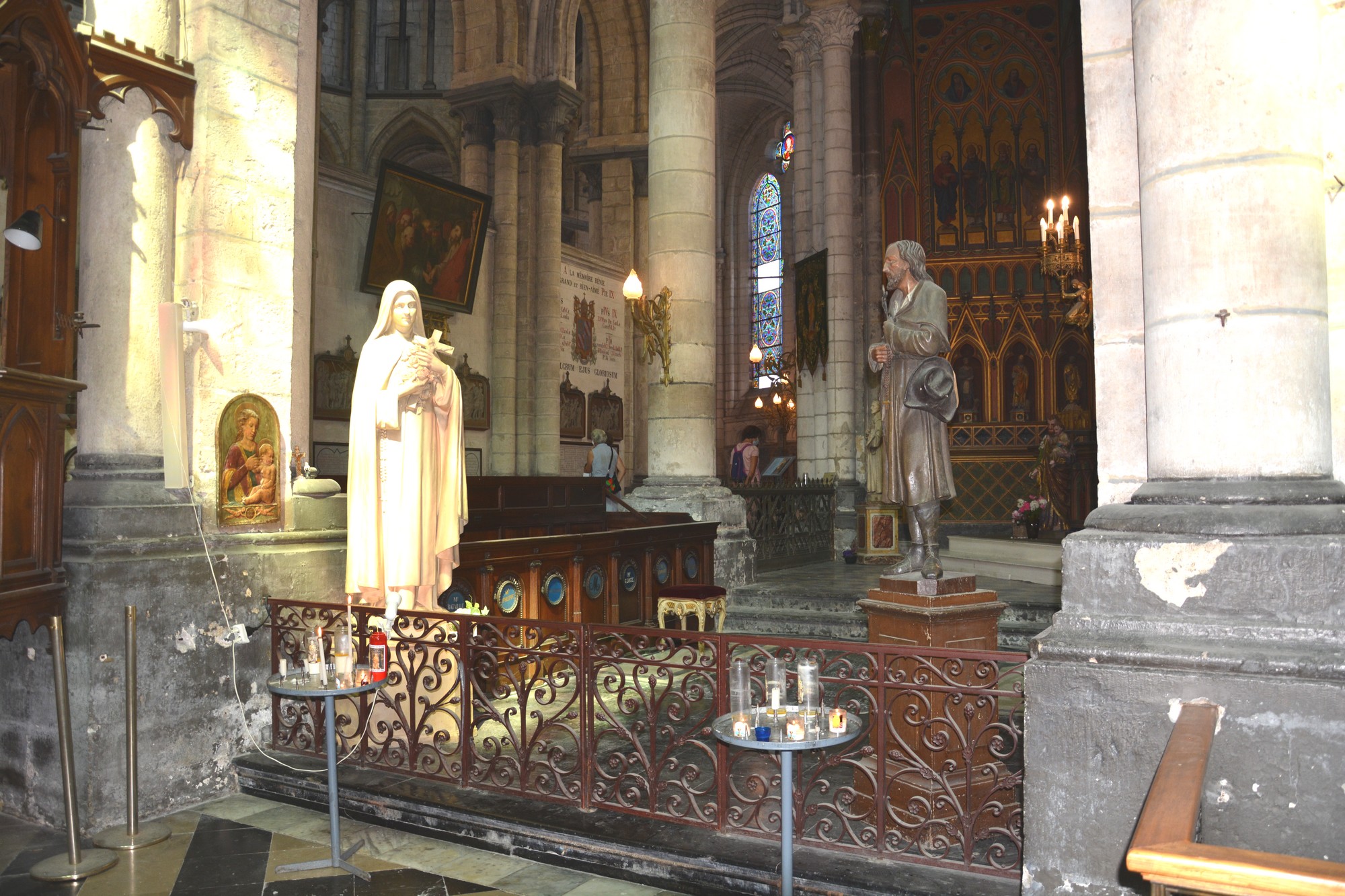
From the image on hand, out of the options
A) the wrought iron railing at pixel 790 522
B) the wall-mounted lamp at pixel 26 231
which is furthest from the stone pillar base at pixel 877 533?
the wall-mounted lamp at pixel 26 231

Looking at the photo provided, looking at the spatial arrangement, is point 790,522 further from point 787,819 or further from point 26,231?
point 26,231

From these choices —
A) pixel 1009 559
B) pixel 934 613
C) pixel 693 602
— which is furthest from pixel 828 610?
pixel 934 613

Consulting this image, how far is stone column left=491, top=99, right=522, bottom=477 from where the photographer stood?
16.2 m

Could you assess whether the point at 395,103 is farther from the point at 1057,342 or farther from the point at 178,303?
the point at 178,303

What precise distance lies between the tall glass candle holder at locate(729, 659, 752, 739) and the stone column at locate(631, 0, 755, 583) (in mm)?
6124

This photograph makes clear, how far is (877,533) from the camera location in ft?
45.1

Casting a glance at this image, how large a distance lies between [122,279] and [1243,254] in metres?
5.31

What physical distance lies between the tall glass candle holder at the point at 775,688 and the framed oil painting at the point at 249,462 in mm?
3400

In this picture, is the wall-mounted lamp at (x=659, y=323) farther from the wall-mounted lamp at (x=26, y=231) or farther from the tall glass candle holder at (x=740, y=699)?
the tall glass candle holder at (x=740, y=699)

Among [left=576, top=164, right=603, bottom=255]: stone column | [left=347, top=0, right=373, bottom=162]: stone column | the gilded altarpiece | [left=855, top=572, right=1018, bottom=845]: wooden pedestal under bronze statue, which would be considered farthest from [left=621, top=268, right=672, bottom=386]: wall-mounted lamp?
[left=347, top=0, right=373, bottom=162]: stone column

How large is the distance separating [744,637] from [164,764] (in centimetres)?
327

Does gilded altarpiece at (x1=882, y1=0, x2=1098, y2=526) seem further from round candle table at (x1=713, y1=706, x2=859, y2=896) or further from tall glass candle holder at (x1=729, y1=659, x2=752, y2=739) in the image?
round candle table at (x1=713, y1=706, x2=859, y2=896)

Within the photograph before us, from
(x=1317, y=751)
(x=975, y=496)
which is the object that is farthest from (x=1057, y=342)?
(x=1317, y=751)

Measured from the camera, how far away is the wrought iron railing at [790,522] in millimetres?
12414
